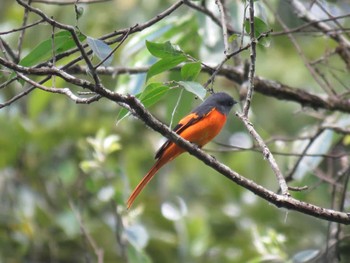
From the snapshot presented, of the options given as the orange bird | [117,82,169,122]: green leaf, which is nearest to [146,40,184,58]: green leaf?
[117,82,169,122]: green leaf

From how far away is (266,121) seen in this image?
845 cm

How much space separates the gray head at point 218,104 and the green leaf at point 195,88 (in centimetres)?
207

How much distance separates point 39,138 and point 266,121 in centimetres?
288

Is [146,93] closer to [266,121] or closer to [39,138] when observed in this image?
[39,138]

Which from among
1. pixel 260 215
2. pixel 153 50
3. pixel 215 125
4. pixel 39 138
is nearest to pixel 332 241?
pixel 215 125

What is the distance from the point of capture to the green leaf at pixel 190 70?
2.95m

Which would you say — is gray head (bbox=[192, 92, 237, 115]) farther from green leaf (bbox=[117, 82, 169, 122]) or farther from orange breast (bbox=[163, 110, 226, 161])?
green leaf (bbox=[117, 82, 169, 122])

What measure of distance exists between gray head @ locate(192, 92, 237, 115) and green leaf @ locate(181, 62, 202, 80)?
1.85 metres

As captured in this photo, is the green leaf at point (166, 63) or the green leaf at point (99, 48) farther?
the green leaf at point (166, 63)

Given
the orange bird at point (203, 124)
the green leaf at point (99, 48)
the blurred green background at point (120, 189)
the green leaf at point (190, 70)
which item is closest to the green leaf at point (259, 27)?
the green leaf at point (190, 70)

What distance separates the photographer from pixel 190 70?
297 cm

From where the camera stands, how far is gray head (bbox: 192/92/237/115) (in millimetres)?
4884

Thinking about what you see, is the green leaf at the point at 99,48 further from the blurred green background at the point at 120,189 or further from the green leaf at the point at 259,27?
the blurred green background at the point at 120,189

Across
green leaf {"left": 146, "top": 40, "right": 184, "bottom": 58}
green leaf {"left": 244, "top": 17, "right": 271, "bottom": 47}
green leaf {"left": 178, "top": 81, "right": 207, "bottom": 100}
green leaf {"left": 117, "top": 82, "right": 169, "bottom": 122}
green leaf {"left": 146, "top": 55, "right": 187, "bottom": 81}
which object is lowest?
green leaf {"left": 178, "top": 81, "right": 207, "bottom": 100}
